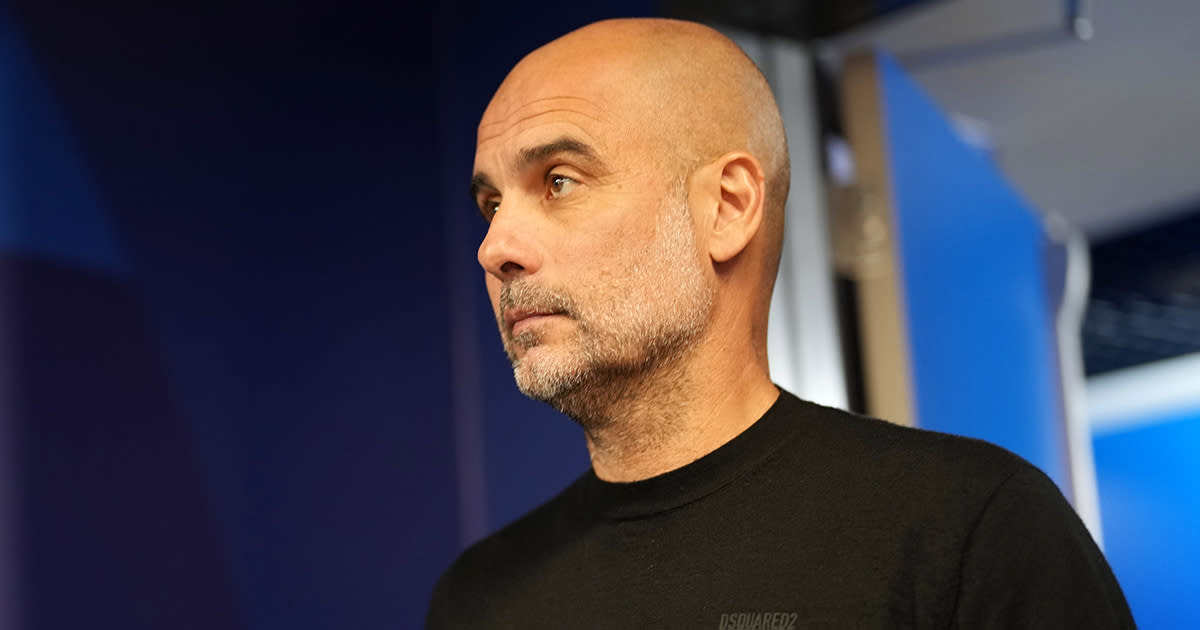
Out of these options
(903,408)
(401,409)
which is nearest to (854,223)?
(903,408)

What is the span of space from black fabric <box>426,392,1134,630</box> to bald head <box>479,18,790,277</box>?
0.22 m

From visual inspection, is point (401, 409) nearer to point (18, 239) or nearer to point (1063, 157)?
point (18, 239)

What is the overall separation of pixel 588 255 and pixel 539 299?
6cm

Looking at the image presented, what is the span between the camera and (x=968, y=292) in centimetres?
204

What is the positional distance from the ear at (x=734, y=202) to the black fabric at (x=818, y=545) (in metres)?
0.16

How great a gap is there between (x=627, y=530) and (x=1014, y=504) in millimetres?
358

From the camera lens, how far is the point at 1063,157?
126 inches

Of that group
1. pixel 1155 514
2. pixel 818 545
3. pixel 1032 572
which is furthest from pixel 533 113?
pixel 1155 514

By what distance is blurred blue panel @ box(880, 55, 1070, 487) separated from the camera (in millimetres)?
1776

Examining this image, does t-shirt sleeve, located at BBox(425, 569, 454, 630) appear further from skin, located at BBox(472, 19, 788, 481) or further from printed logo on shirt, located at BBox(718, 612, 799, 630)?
printed logo on shirt, located at BBox(718, 612, 799, 630)

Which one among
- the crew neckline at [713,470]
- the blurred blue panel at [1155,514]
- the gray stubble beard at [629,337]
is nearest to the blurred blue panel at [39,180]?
the gray stubble beard at [629,337]

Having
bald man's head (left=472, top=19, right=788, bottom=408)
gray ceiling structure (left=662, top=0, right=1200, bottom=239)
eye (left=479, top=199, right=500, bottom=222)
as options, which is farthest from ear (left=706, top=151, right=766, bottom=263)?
gray ceiling structure (left=662, top=0, right=1200, bottom=239)

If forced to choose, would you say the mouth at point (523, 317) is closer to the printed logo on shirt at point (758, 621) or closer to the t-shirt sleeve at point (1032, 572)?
the printed logo on shirt at point (758, 621)

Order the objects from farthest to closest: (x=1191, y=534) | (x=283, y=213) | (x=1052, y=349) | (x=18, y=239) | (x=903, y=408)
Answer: (x=1191, y=534)
(x=1052, y=349)
(x=903, y=408)
(x=283, y=213)
(x=18, y=239)
